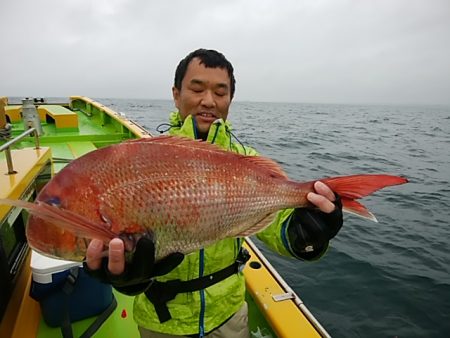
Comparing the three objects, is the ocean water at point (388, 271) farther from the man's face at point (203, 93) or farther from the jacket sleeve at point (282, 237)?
the man's face at point (203, 93)

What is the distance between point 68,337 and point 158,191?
167cm

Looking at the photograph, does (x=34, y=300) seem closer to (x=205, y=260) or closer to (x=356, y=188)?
(x=205, y=260)

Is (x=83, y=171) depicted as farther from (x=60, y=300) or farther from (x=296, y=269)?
(x=296, y=269)

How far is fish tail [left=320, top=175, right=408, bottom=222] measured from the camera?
1592 mm

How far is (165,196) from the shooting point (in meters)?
1.48

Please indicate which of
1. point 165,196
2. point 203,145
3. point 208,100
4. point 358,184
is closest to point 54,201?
point 165,196

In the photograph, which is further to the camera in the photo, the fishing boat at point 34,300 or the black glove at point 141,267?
the fishing boat at point 34,300

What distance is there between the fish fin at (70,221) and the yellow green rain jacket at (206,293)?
0.76 metres

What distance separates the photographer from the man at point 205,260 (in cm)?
154

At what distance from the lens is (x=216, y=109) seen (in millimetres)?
2246

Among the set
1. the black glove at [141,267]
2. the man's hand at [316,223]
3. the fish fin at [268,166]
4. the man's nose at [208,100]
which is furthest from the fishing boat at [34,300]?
the man's nose at [208,100]

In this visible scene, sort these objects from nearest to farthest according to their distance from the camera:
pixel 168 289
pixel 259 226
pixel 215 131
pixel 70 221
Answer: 1. pixel 70 221
2. pixel 259 226
3. pixel 168 289
4. pixel 215 131

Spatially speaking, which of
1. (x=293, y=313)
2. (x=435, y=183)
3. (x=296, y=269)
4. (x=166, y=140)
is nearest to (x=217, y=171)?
(x=166, y=140)

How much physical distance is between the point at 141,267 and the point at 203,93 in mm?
1331
